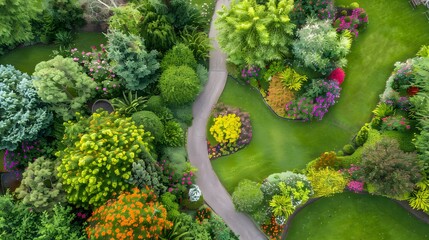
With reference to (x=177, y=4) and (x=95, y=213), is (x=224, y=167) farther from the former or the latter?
(x=177, y=4)

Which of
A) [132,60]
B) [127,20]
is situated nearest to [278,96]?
[132,60]

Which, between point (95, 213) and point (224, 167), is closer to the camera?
point (95, 213)

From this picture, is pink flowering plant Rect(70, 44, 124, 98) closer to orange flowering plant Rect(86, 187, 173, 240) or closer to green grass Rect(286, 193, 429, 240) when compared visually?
orange flowering plant Rect(86, 187, 173, 240)

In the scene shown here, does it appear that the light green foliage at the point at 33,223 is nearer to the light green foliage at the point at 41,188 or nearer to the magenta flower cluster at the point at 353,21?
the light green foliage at the point at 41,188

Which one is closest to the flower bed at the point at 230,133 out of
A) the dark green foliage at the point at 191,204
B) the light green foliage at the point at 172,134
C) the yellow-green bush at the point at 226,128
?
the yellow-green bush at the point at 226,128

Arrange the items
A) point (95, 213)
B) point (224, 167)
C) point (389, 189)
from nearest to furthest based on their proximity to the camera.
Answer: point (95, 213), point (389, 189), point (224, 167)

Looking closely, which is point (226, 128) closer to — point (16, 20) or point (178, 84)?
point (178, 84)

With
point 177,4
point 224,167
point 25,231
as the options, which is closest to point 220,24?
point 177,4
